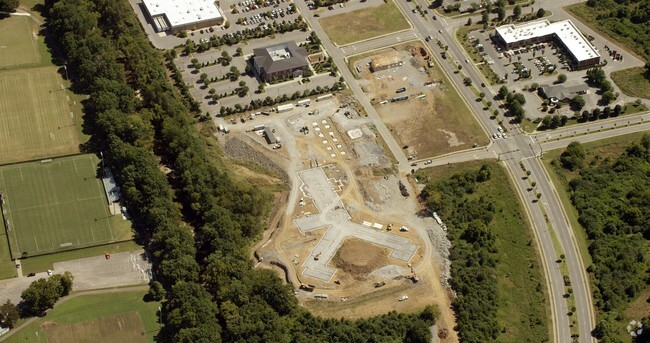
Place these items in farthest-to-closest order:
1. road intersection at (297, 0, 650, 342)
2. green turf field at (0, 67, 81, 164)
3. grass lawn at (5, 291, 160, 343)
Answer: green turf field at (0, 67, 81, 164) < road intersection at (297, 0, 650, 342) < grass lawn at (5, 291, 160, 343)

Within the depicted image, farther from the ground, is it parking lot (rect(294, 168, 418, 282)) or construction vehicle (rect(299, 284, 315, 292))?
parking lot (rect(294, 168, 418, 282))

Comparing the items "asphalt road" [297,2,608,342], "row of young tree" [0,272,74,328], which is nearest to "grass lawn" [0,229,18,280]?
"row of young tree" [0,272,74,328]

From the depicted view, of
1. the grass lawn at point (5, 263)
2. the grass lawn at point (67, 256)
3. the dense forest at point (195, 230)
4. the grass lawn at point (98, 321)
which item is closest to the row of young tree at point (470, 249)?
the dense forest at point (195, 230)

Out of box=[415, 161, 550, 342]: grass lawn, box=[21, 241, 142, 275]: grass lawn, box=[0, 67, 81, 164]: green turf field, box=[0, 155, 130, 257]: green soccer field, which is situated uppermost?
box=[0, 67, 81, 164]: green turf field

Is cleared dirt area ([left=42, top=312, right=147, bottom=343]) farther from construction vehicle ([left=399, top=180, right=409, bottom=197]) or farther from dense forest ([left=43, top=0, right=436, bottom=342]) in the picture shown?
construction vehicle ([left=399, top=180, right=409, bottom=197])

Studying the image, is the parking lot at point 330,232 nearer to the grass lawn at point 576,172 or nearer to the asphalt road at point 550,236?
the asphalt road at point 550,236

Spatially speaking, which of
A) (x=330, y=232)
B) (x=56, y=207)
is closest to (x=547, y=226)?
(x=330, y=232)
